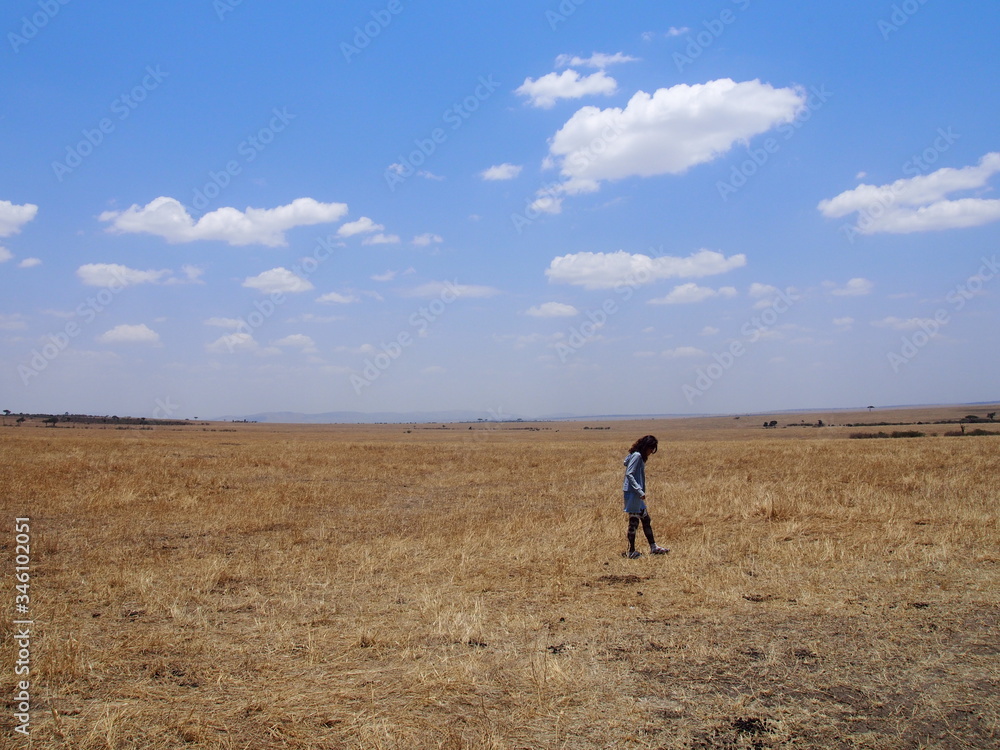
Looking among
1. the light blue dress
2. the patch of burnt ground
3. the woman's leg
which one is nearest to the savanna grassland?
the patch of burnt ground

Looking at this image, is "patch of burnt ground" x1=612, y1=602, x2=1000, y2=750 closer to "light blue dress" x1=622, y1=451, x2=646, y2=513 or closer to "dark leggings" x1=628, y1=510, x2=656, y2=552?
"dark leggings" x1=628, y1=510, x2=656, y2=552

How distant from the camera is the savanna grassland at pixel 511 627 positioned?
4465 millimetres

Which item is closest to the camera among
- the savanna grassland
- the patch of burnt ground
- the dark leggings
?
the patch of burnt ground

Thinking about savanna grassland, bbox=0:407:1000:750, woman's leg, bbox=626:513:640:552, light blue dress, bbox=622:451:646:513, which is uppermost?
light blue dress, bbox=622:451:646:513

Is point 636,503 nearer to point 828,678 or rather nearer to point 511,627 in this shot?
point 511,627

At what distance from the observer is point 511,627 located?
21.6 feet

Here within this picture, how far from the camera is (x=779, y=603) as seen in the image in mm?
7301

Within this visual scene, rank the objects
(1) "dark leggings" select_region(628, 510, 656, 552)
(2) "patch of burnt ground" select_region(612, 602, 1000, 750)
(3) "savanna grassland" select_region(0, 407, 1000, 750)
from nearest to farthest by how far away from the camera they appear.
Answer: (2) "patch of burnt ground" select_region(612, 602, 1000, 750) → (3) "savanna grassland" select_region(0, 407, 1000, 750) → (1) "dark leggings" select_region(628, 510, 656, 552)

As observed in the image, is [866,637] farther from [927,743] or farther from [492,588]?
[492,588]

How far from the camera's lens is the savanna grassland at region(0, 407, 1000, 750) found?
4.46 m

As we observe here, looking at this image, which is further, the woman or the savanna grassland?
the woman

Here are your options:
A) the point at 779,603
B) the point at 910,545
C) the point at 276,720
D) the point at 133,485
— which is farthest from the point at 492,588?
the point at 133,485

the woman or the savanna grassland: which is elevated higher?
the woman

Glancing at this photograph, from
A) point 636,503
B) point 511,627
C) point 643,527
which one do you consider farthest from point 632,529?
point 511,627
